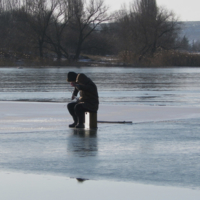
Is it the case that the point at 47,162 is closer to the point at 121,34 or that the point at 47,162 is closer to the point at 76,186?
the point at 76,186

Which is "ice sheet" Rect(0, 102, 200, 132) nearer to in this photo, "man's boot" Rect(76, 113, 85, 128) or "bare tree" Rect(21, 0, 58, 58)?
"man's boot" Rect(76, 113, 85, 128)

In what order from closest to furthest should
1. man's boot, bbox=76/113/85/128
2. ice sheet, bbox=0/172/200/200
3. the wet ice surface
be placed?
ice sheet, bbox=0/172/200/200 < the wet ice surface < man's boot, bbox=76/113/85/128

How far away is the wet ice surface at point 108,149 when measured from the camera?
6129 mm

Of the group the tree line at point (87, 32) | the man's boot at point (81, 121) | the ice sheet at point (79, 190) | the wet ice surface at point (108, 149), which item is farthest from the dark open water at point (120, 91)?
the tree line at point (87, 32)

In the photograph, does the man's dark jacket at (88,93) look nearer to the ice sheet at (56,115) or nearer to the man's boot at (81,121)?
the man's boot at (81,121)

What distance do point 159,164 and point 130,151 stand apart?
3.42 ft

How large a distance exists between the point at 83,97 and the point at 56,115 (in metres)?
2.34

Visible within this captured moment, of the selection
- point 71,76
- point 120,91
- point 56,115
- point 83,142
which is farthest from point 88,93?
point 120,91

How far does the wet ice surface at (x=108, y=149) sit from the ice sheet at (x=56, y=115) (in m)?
0.02

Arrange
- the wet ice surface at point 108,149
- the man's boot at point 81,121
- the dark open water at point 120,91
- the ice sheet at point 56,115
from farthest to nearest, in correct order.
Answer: the dark open water at point 120,91 → the ice sheet at point 56,115 → the man's boot at point 81,121 → the wet ice surface at point 108,149

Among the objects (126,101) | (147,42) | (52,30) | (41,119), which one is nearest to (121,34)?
(147,42)

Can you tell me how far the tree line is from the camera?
2680 inches

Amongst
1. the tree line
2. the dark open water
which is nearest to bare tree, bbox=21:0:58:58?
the tree line

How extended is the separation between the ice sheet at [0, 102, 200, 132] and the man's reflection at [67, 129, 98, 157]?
702 millimetres
